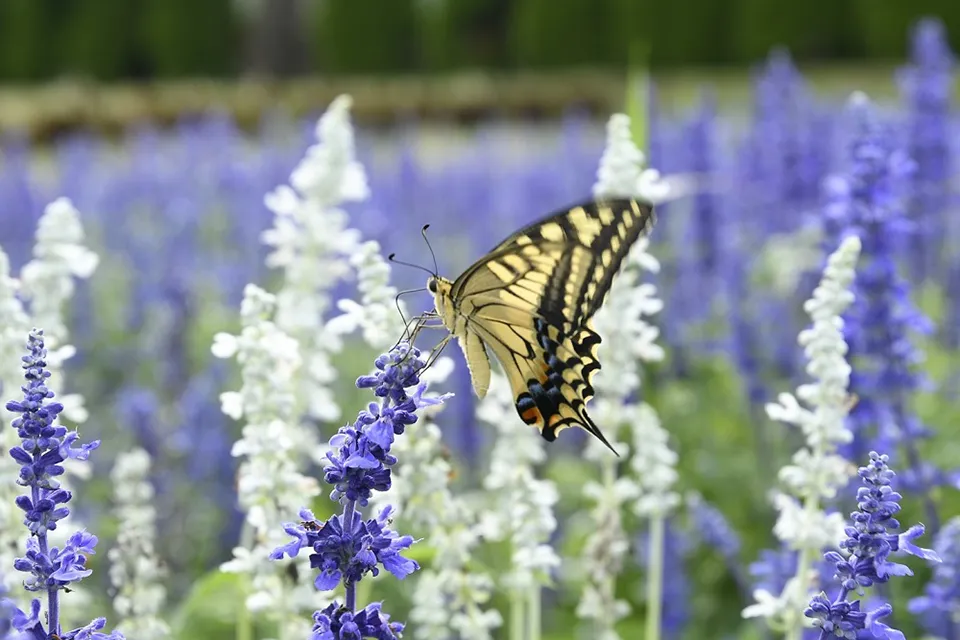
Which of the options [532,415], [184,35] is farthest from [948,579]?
[184,35]

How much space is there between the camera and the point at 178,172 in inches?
333

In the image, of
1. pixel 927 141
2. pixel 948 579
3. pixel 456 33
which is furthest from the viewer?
pixel 456 33

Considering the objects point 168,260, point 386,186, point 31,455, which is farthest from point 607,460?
point 386,186

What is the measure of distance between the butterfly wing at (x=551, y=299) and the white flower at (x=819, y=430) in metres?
0.32

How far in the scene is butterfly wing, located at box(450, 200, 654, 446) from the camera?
203cm

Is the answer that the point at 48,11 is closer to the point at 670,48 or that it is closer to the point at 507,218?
the point at 670,48

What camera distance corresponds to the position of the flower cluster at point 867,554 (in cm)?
133

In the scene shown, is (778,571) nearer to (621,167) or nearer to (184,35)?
(621,167)

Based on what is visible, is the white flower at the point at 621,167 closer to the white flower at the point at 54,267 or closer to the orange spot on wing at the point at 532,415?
the orange spot on wing at the point at 532,415

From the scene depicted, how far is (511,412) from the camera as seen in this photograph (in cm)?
227

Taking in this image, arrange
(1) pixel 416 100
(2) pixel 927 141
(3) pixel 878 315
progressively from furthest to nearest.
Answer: (1) pixel 416 100
(2) pixel 927 141
(3) pixel 878 315

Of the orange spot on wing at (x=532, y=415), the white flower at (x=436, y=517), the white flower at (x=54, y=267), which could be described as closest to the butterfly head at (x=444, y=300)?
the white flower at (x=436, y=517)

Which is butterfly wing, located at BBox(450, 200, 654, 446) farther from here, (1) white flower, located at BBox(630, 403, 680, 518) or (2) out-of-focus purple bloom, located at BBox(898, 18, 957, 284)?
(2) out-of-focus purple bloom, located at BBox(898, 18, 957, 284)

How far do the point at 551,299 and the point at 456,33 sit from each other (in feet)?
71.6
